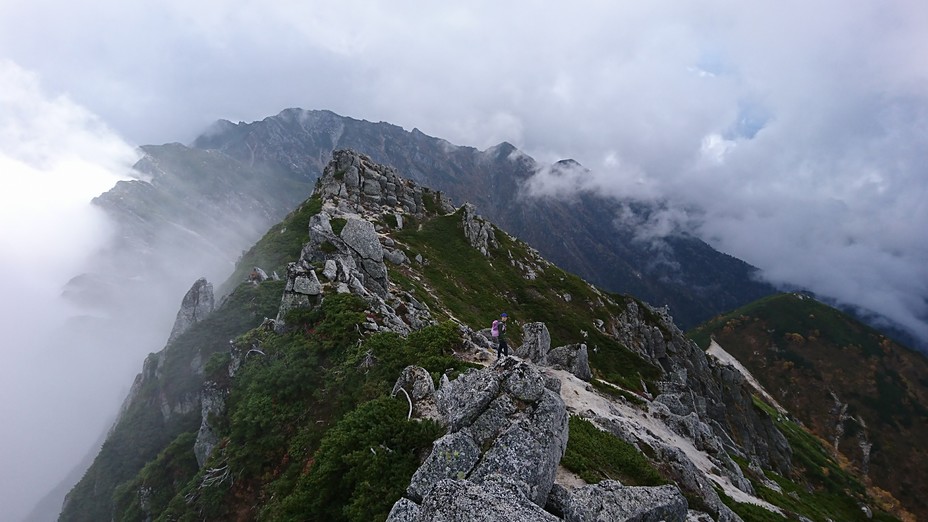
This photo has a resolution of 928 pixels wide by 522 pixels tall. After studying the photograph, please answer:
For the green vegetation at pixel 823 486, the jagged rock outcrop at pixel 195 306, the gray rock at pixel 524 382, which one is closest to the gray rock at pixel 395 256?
the jagged rock outcrop at pixel 195 306

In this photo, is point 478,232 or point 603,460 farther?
point 478,232

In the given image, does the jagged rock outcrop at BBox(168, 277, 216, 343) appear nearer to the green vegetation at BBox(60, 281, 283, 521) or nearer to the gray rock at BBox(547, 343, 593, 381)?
the green vegetation at BBox(60, 281, 283, 521)

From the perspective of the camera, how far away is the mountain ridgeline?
11906 mm

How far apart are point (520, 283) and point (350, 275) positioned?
183 ft

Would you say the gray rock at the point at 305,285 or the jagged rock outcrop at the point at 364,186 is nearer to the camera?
the gray rock at the point at 305,285

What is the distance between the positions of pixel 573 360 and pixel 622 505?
30119 mm

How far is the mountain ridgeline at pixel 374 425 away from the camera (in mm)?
11906

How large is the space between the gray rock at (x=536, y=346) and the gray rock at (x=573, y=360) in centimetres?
96

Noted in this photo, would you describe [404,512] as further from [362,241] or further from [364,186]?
[364,186]

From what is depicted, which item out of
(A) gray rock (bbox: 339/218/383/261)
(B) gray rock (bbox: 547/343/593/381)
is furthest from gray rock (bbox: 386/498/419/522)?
(A) gray rock (bbox: 339/218/383/261)

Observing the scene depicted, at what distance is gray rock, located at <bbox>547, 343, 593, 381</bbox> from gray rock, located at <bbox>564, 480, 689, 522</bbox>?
26.8 metres

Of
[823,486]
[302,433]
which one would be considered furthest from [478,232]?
[823,486]

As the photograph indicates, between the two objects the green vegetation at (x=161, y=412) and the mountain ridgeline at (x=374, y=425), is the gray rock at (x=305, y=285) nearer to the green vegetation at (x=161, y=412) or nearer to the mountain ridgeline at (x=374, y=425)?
the mountain ridgeline at (x=374, y=425)

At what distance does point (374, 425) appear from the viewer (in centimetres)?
1616
